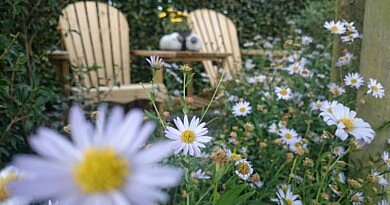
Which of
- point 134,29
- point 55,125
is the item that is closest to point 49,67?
point 55,125

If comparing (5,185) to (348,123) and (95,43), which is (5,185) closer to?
(348,123)

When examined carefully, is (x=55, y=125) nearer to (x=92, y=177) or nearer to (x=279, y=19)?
(x=92, y=177)

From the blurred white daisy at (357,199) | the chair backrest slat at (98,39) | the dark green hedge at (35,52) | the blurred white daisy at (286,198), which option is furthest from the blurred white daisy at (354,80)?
the chair backrest slat at (98,39)

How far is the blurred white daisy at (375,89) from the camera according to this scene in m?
1.18

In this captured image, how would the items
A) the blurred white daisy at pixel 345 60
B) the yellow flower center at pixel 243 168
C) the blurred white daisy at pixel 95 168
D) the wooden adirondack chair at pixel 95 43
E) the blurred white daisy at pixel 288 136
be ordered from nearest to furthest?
the blurred white daisy at pixel 95 168, the yellow flower center at pixel 243 168, the blurred white daisy at pixel 288 136, the blurred white daisy at pixel 345 60, the wooden adirondack chair at pixel 95 43

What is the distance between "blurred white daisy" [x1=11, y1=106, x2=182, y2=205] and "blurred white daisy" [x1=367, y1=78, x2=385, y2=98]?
1.08 m

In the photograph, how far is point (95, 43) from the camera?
284 centimetres

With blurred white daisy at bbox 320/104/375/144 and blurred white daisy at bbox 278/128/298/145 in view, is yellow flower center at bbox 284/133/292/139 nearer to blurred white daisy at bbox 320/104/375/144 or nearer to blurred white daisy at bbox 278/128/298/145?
blurred white daisy at bbox 278/128/298/145

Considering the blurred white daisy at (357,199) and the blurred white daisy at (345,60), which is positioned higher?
the blurred white daisy at (345,60)

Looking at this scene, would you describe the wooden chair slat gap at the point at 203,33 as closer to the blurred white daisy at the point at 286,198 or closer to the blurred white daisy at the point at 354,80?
the blurred white daisy at the point at 354,80

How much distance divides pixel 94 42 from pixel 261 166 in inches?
71.5

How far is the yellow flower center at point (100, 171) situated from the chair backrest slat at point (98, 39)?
242cm

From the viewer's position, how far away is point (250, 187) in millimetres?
965

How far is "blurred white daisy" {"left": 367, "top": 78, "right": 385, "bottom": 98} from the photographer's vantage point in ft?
3.86
